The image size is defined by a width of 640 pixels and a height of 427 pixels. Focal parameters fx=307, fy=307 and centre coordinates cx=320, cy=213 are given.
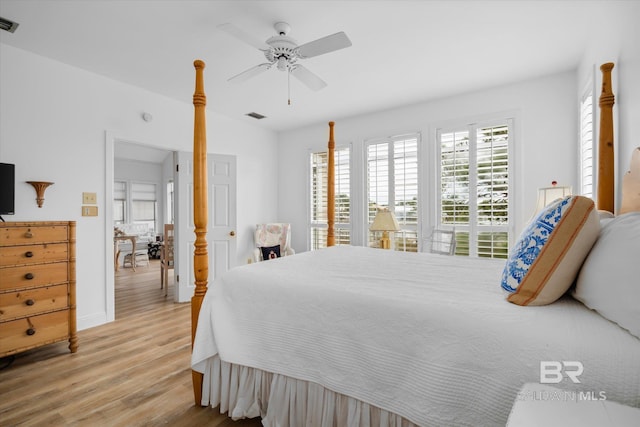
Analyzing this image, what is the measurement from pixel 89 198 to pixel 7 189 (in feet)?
2.37

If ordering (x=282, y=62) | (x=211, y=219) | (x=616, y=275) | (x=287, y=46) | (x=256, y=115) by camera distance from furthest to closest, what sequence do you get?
(x=256, y=115)
(x=211, y=219)
(x=282, y=62)
(x=287, y=46)
(x=616, y=275)

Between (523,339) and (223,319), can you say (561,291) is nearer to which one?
(523,339)

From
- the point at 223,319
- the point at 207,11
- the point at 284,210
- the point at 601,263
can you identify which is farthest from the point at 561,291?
the point at 284,210

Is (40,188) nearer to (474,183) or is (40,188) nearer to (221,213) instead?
(221,213)

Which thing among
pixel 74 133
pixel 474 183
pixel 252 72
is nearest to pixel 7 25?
pixel 74 133

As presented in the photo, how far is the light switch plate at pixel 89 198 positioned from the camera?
316 centimetres

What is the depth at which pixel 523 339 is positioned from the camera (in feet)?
3.07

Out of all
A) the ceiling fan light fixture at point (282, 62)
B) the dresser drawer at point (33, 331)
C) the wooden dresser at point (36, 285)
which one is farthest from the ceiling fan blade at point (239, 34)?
the dresser drawer at point (33, 331)

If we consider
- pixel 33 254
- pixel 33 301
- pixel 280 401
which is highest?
pixel 33 254

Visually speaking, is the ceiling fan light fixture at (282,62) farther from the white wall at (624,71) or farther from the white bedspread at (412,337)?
the white wall at (624,71)

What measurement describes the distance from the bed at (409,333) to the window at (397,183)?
231 cm

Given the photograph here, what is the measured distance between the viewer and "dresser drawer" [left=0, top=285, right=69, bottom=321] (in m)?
2.26

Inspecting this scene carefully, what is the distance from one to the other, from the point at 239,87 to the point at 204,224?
2389 mm

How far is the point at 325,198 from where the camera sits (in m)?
5.17
